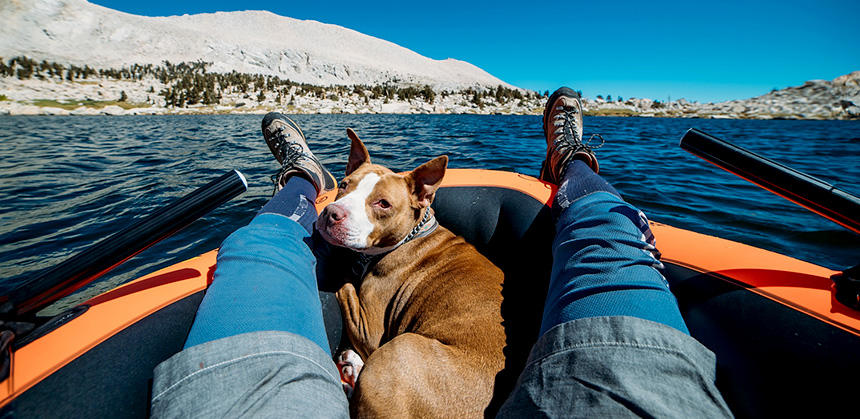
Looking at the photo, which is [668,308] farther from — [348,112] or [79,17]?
[79,17]

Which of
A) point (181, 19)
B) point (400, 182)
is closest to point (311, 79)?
point (181, 19)

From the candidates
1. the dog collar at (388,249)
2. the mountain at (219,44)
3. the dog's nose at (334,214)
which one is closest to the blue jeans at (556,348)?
the dog's nose at (334,214)

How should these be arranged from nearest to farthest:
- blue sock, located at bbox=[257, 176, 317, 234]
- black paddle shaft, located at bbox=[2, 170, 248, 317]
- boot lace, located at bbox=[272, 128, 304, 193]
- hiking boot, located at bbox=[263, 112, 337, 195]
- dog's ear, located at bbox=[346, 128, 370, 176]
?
black paddle shaft, located at bbox=[2, 170, 248, 317]
blue sock, located at bbox=[257, 176, 317, 234]
dog's ear, located at bbox=[346, 128, 370, 176]
hiking boot, located at bbox=[263, 112, 337, 195]
boot lace, located at bbox=[272, 128, 304, 193]

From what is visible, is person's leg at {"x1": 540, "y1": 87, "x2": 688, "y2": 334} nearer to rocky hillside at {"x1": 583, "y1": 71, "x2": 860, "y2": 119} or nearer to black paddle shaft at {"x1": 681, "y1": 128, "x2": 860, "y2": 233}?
black paddle shaft at {"x1": 681, "y1": 128, "x2": 860, "y2": 233}

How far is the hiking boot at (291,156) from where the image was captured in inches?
144

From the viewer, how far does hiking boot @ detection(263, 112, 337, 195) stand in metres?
3.65

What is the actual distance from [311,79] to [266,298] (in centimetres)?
Result: 10192

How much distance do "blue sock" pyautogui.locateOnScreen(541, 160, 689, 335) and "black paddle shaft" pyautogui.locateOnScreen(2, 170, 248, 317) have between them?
210 cm

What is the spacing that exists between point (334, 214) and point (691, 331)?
7.93ft

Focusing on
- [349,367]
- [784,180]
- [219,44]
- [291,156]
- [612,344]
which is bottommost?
[349,367]

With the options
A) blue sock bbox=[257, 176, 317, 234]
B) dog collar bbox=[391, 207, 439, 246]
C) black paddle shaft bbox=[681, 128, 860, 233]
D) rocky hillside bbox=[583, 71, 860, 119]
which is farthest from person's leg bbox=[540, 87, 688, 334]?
rocky hillside bbox=[583, 71, 860, 119]

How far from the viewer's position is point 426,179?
2830 millimetres

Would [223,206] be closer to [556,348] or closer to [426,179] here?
[426,179]

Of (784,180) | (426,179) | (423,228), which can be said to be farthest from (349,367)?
(784,180)
